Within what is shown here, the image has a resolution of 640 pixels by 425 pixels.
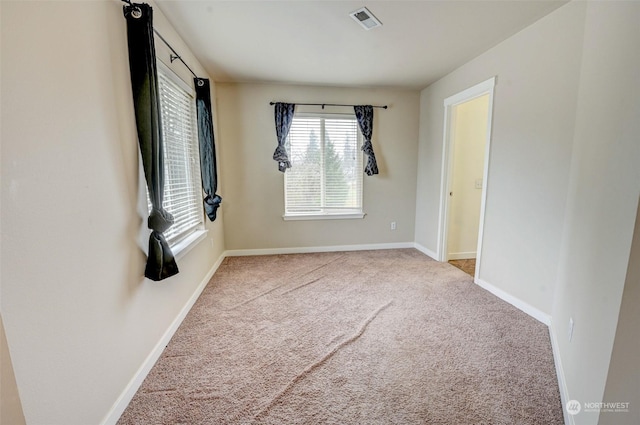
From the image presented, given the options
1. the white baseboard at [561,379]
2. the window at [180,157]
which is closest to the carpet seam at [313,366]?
the white baseboard at [561,379]

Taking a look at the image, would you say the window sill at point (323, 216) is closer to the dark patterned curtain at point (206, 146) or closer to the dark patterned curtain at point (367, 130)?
the dark patterned curtain at point (367, 130)

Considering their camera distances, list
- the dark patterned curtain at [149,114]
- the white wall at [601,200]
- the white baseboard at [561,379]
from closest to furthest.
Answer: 1. the white wall at [601,200]
2. the white baseboard at [561,379]
3. the dark patterned curtain at [149,114]

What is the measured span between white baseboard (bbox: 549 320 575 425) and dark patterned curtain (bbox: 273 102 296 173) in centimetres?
333

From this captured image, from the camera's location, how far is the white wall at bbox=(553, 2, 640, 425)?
1.03 m

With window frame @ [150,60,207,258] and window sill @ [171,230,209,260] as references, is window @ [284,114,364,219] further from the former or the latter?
window sill @ [171,230,209,260]

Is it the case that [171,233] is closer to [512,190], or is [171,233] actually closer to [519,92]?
[512,190]

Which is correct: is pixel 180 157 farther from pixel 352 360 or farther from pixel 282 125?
pixel 352 360

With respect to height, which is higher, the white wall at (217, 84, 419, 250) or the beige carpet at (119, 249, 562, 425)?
the white wall at (217, 84, 419, 250)

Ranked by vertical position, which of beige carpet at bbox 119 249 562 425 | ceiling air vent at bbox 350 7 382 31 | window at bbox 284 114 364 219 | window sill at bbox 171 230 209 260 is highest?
ceiling air vent at bbox 350 7 382 31

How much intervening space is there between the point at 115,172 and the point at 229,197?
253 cm

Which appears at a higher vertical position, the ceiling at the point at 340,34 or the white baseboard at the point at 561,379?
the ceiling at the point at 340,34

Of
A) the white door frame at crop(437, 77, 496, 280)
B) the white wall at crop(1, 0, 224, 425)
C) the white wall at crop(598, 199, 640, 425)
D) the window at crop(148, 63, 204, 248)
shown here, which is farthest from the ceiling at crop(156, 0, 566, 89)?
the white wall at crop(598, 199, 640, 425)

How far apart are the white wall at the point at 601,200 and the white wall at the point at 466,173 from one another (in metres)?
1.75

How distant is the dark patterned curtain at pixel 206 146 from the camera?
2900 millimetres
